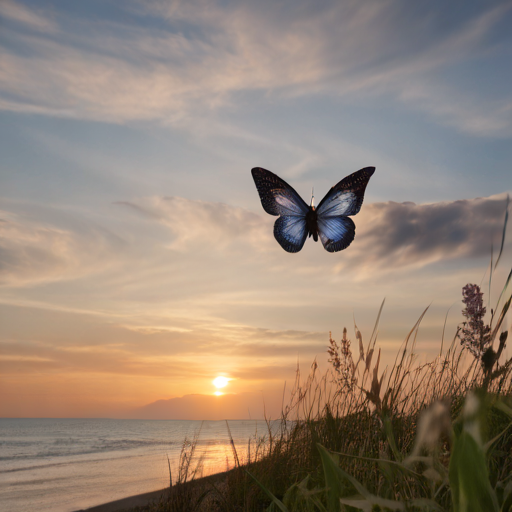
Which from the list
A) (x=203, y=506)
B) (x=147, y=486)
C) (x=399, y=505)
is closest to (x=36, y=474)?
(x=147, y=486)

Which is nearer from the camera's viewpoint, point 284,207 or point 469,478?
point 469,478

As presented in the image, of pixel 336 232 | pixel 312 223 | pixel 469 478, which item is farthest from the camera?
pixel 336 232

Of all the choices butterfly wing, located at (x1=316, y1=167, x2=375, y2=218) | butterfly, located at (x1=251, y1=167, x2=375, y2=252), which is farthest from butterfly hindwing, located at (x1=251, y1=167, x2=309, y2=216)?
butterfly wing, located at (x1=316, y1=167, x2=375, y2=218)

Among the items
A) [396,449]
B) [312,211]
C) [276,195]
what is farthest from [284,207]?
[396,449]

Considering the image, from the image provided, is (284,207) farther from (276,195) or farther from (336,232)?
(336,232)

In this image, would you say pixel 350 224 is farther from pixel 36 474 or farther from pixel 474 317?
pixel 36 474

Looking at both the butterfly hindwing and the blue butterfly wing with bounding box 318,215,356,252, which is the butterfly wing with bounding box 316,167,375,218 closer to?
the blue butterfly wing with bounding box 318,215,356,252

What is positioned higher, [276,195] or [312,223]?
[276,195]

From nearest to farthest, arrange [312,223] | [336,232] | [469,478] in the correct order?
[469,478] < [312,223] < [336,232]

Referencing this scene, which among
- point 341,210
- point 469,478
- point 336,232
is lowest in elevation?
point 469,478

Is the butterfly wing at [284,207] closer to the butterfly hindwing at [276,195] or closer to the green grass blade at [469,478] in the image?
the butterfly hindwing at [276,195]
